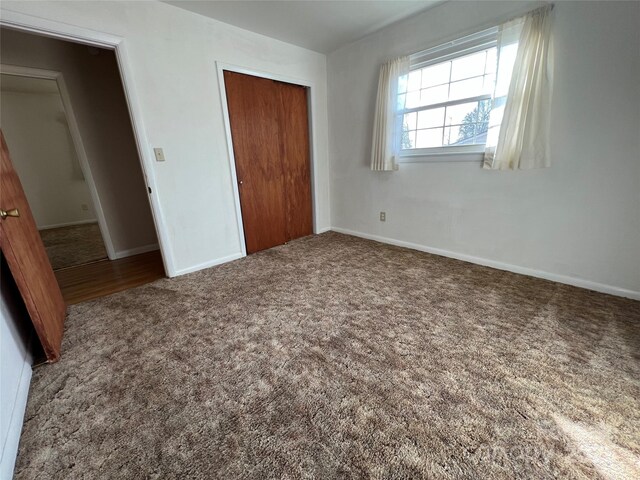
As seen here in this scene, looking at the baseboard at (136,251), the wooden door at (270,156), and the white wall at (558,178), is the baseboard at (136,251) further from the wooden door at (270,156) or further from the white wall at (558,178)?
the white wall at (558,178)

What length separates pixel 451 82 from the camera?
2527mm

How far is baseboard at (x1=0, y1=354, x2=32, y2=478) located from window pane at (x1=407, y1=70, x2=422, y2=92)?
12.1 ft

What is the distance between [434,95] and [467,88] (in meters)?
0.31

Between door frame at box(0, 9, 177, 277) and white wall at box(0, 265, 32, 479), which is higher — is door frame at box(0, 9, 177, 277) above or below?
above

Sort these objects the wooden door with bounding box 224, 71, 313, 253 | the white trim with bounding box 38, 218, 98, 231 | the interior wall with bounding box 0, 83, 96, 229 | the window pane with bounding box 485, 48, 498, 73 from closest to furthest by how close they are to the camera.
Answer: the window pane with bounding box 485, 48, 498, 73, the wooden door with bounding box 224, 71, 313, 253, the interior wall with bounding box 0, 83, 96, 229, the white trim with bounding box 38, 218, 98, 231

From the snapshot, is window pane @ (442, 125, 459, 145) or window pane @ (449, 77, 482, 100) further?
window pane @ (442, 125, 459, 145)

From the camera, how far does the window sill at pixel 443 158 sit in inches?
97.6

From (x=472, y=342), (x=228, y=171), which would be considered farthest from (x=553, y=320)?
(x=228, y=171)

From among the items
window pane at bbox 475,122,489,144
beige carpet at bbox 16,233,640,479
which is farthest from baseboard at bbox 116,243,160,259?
window pane at bbox 475,122,489,144

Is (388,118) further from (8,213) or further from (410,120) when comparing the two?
(8,213)

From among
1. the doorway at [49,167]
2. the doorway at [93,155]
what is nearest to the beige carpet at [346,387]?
the doorway at [93,155]

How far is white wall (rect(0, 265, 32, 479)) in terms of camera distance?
39.6 inches

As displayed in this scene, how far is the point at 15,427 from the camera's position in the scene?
1100 mm

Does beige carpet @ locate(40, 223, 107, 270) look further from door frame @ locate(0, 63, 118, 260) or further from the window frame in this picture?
the window frame
